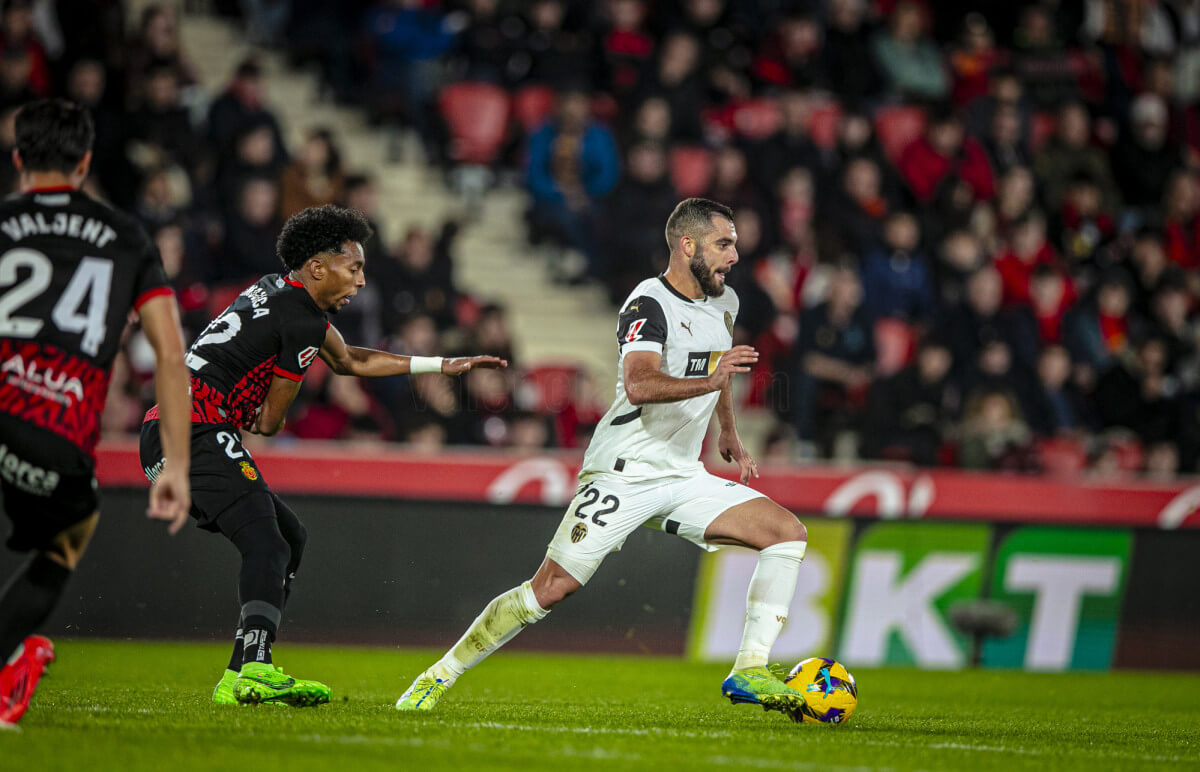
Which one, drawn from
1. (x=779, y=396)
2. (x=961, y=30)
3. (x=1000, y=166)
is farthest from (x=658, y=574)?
(x=961, y=30)

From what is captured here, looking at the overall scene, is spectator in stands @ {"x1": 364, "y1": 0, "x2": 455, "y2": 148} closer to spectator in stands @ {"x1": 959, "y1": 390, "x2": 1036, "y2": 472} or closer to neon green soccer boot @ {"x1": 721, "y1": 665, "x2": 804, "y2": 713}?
spectator in stands @ {"x1": 959, "y1": 390, "x2": 1036, "y2": 472}

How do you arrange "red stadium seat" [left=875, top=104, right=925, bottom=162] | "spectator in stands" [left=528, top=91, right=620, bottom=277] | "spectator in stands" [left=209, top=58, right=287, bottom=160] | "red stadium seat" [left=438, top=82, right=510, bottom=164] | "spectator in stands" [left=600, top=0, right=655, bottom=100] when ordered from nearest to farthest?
1. "spectator in stands" [left=209, top=58, right=287, bottom=160]
2. "spectator in stands" [left=528, top=91, right=620, bottom=277]
3. "red stadium seat" [left=438, top=82, right=510, bottom=164]
4. "spectator in stands" [left=600, top=0, right=655, bottom=100]
5. "red stadium seat" [left=875, top=104, right=925, bottom=162]

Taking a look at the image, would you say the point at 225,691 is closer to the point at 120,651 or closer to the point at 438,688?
the point at 438,688

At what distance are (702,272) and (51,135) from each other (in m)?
3.14

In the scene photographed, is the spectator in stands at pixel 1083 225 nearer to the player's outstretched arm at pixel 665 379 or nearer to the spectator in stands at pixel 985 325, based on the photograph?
the spectator in stands at pixel 985 325

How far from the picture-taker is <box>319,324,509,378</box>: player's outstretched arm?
7.52m

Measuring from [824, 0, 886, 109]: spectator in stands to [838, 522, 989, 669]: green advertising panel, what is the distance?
712 cm

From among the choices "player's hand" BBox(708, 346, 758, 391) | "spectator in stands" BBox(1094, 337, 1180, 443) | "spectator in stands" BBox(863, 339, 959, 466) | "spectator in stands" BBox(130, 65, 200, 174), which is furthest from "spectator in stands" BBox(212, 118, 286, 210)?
"spectator in stands" BBox(1094, 337, 1180, 443)

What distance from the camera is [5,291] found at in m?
5.57

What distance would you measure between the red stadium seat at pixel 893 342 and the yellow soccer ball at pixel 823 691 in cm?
822

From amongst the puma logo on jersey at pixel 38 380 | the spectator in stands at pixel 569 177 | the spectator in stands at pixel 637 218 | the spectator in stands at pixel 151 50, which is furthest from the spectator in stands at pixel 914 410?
the puma logo on jersey at pixel 38 380

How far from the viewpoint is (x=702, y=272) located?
740 cm

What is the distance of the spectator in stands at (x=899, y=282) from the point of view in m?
15.5

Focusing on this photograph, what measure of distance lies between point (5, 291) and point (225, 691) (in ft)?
7.82
